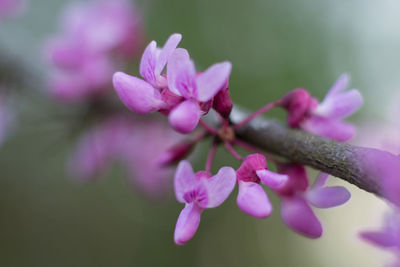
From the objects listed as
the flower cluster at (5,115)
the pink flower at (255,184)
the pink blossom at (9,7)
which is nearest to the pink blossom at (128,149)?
the flower cluster at (5,115)

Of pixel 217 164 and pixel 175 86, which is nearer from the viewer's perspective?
pixel 175 86

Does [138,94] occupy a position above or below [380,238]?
above

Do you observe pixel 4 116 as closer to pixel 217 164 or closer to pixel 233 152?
pixel 233 152

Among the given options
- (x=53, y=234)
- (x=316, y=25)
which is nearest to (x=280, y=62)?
(x=316, y=25)

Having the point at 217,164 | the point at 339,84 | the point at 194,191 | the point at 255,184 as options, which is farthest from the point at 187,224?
the point at 217,164

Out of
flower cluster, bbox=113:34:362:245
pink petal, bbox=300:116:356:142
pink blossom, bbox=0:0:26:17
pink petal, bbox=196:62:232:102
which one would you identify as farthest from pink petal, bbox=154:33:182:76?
pink blossom, bbox=0:0:26:17

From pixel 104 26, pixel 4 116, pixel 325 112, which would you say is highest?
pixel 104 26

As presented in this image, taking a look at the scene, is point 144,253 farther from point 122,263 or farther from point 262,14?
point 262,14

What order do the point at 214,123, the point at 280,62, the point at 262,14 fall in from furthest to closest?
the point at 262,14 → the point at 280,62 → the point at 214,123
